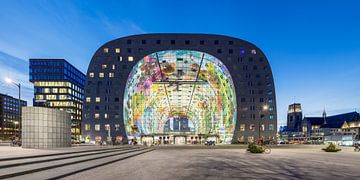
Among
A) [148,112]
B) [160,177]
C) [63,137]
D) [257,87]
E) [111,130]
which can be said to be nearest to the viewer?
[160,177]

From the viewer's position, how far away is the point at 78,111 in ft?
461

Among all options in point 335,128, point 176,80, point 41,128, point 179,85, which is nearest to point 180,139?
→ point 179,85

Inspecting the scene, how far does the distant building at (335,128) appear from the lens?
123750mm

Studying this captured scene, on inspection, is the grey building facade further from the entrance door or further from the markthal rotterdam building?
the entrance door

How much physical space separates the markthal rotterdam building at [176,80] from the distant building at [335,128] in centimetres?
6924

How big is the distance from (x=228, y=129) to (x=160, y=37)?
40.4m

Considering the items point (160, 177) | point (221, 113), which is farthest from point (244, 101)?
point (160, 177)

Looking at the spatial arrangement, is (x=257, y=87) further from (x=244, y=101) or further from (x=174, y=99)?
(x=174, y=99)

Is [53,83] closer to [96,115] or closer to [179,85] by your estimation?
[96,115]

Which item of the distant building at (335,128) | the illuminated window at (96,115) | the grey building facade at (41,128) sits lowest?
the distant building at (335,128)

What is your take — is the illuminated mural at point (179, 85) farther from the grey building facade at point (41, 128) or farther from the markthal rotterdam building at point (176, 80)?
the grey building facade at point (41, 128)

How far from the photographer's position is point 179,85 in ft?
287

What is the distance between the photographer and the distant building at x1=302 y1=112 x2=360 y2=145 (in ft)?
406

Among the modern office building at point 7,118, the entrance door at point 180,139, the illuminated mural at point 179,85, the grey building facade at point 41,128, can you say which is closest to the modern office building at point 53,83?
the modern office building at point 7,118
